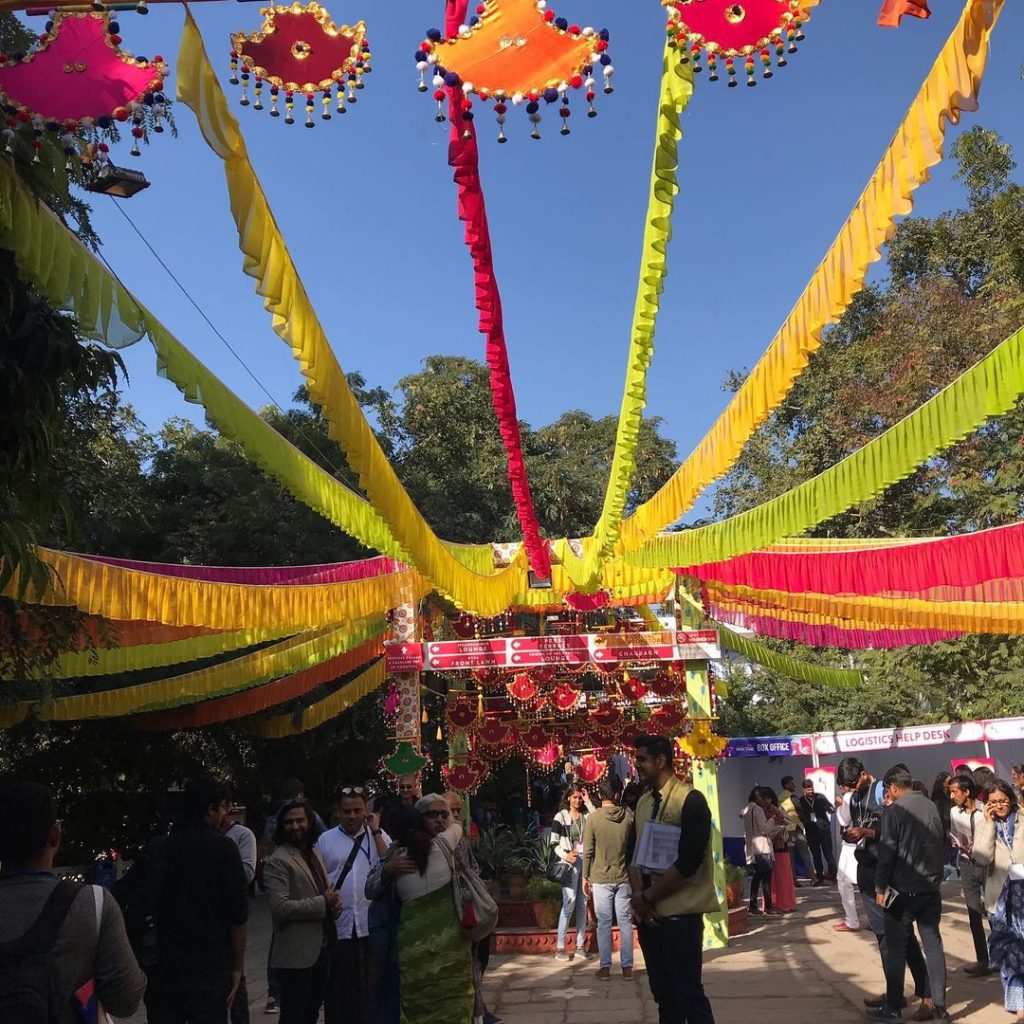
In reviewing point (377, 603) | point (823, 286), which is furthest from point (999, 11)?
point (377, 603)

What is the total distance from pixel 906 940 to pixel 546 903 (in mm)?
4209

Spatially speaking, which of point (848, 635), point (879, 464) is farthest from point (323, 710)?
point (879, 464)

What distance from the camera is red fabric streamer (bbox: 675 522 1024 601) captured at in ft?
19.2

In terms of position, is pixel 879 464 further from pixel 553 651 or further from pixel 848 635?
pixel 848 635

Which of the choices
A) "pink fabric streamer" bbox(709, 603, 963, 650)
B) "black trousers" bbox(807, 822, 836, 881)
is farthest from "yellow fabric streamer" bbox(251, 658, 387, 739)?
"black trousers" bbox(807, 822, 836, 881)

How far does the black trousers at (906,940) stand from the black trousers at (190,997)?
Result: 3.58m

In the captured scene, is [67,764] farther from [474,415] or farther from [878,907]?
[474,415]

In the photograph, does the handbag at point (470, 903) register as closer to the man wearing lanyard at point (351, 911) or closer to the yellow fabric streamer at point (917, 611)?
the man wearing lanyard at point (351, 911)

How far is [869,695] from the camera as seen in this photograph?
842 inches

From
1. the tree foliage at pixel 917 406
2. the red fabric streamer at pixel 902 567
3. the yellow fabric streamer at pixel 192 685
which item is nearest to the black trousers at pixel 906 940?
the red fabric streamer at pixel 902 567

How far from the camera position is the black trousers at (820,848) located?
43.5ft

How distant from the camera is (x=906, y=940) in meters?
5.45

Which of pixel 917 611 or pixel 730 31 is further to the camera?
pixel 917 611

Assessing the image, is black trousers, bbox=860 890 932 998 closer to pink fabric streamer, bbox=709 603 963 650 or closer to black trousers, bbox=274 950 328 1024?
black trousers, bbox=274 950 328 1024
